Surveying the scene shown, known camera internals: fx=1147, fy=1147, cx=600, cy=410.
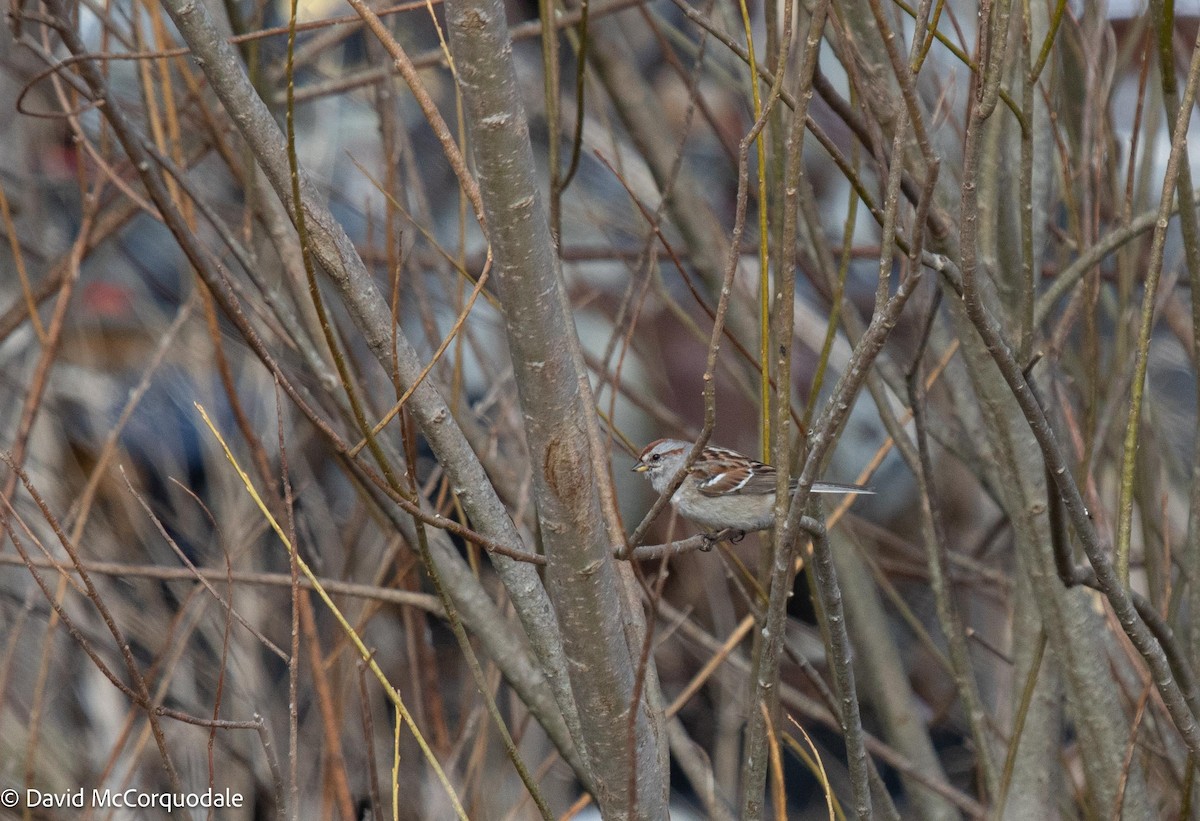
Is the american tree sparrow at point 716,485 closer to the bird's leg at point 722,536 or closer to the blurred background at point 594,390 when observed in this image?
the bird's leg at point 722,536

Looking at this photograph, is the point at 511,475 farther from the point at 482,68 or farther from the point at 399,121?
the point at 482,68

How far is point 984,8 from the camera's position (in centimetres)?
164

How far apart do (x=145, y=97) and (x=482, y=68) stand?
1597mm

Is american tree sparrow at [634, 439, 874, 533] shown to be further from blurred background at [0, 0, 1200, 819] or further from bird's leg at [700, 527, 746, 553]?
blurred background at [0, 0, 1200, 819]

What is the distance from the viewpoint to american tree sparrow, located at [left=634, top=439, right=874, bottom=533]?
11.2ft

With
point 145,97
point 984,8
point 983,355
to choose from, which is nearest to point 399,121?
point 145,97

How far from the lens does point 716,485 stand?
3.55 m

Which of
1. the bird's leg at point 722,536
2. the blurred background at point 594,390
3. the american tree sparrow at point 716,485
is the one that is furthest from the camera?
the american tree sparrow at point 716,485

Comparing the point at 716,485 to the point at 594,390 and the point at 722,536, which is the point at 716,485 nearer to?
the point at 722,536

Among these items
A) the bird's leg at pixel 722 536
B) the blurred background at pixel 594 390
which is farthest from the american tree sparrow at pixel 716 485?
the blurred background at pixel 594 390

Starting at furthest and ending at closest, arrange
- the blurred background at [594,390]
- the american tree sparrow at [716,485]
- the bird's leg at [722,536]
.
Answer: the american tree sparrow at [716,485] < the bird's leg at [722,536] < the blurred background at [594,390]

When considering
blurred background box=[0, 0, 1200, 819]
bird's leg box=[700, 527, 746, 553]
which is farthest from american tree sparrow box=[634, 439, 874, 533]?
blurred background box=[0, 0, 1200, 819]

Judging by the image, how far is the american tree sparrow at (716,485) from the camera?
3400 millimetres

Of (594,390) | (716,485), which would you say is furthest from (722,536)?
(716,485)
